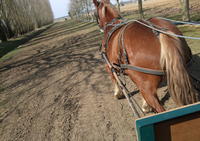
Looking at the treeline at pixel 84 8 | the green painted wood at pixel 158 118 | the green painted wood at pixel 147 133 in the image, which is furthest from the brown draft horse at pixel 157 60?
the treeline at pixel 84 8

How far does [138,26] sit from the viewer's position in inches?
100

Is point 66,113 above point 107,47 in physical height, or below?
below

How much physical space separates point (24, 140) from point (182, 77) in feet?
9.57

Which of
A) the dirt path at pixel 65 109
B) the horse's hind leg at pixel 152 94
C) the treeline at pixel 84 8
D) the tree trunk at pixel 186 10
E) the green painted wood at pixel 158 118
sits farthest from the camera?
the treeline at pixel 84 8

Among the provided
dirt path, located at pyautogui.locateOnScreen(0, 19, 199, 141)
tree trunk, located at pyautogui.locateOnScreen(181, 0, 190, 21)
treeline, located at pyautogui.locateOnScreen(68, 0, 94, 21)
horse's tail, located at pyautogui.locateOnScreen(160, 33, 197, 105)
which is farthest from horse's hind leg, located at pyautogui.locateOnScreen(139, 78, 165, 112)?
treeline, located at pyautogui.locateOnScreen(68, 0, 94, 21)

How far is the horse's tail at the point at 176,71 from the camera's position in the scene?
82.2 inches


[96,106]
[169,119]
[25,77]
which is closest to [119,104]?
[96,106]

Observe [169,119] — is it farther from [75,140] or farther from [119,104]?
[119,104]

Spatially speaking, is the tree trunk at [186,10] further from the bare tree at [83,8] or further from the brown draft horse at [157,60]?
the bare tree at [83,8]

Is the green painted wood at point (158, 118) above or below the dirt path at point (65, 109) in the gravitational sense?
above

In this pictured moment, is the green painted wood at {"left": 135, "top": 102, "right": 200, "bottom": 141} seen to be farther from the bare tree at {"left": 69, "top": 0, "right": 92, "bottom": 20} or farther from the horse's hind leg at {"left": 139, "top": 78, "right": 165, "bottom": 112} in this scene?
the bare tree at {"left": 69, "top": 0, "right": 92, "bottom": 20}

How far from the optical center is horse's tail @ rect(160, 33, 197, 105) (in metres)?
2.09

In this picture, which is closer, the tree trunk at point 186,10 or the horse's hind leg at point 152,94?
the horse's hind leg at point 152,94

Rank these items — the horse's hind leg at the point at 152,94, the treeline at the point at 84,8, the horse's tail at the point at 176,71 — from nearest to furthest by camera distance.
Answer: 1. the horse's tail at the point at 176,71
2. the horse's hind leg at the point at 152,94
3. the treeline at the point at 84,8
